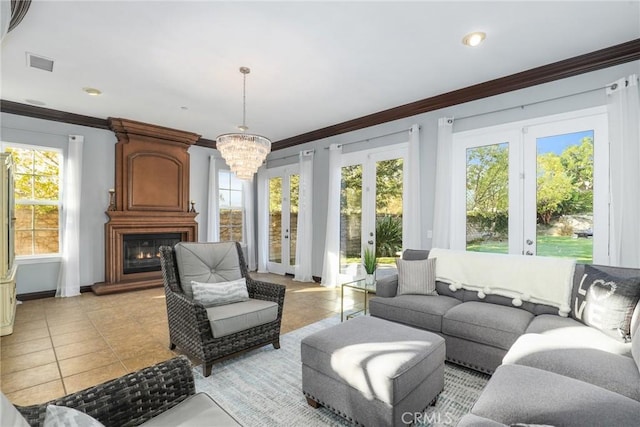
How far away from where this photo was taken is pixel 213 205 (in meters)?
6.49

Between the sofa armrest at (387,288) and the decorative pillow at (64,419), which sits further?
the sofa armrest at (387,288)

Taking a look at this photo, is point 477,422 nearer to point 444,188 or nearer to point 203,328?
point 203,328

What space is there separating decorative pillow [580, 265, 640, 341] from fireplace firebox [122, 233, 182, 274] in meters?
6.13

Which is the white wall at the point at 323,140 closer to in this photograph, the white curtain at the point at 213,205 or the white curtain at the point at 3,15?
the white curtain at the point at 213,205

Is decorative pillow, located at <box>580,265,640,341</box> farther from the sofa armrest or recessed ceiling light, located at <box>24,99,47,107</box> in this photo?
recessed ceiling light, located at <box>24,99,47,107</box>

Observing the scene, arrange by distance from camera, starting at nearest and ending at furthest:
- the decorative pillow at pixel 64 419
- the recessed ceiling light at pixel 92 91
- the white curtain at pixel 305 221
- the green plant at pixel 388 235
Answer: the decorative pillow at pixel 64 419, the recessed ceiling light at pixel 92 91, the green plant at pixel 388 235, the white curtain at pixel 305 221

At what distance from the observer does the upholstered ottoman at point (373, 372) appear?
5.40 ft

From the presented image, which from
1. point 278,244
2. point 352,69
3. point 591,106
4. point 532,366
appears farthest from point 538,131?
point 278,244

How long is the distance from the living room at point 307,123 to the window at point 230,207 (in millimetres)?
254

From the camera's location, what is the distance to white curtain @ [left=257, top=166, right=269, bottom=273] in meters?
7.08

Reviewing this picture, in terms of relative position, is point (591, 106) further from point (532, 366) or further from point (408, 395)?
point (408, 395)

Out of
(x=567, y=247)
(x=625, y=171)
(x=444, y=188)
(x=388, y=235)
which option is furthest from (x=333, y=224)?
(x=625, y=171)

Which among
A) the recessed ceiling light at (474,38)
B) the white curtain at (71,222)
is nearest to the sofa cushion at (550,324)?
the recessed ceiling light at (474,38)

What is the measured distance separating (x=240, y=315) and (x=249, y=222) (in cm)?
473
